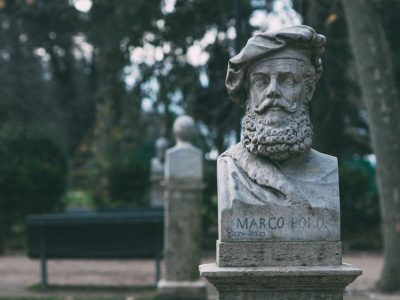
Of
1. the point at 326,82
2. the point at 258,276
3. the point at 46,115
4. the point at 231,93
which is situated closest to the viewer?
the point at 258,276

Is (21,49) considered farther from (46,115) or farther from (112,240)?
(112,240)

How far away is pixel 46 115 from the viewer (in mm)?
39531

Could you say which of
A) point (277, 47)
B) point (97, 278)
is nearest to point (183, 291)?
point (97, 278)

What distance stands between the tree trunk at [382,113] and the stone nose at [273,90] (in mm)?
6554

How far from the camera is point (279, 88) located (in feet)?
16.7

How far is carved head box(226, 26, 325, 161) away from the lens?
198 inches

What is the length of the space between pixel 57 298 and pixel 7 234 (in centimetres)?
805

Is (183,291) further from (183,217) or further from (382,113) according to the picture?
(382,113)

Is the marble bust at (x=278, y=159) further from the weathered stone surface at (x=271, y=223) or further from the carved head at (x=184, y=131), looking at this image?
the carved head at (x=184, y=131)

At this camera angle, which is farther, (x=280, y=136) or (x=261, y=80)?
(x=261, y=80)

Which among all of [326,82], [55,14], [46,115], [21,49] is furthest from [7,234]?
[46,115]

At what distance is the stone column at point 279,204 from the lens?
4.96 m

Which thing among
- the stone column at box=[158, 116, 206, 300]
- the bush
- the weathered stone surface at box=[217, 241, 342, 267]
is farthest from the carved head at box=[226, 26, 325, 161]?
the bush

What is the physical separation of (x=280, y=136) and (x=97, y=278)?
918 centimetres
